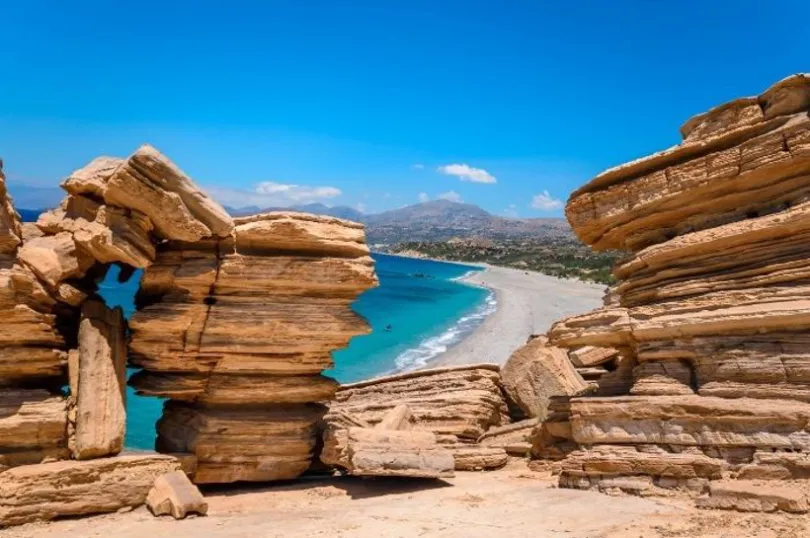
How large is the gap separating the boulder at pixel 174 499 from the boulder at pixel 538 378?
28.4 ft

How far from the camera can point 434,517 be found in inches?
383

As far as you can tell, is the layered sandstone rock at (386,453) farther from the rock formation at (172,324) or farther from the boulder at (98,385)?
the boulder at (98,385)

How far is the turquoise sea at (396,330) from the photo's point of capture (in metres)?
33.1

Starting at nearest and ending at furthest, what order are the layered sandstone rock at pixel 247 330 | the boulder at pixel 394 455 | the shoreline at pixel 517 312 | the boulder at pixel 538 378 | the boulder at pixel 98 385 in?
1. the boulder at pixel 98 385
2. the boulder at pixel 394 455
3. the layered sandstone rock at pixel 247 330
4. the boulder at pixel 538 378
5. the shoreline at pixel 517 312

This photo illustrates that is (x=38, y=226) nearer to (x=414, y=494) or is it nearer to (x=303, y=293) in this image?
(x=303, y=293)

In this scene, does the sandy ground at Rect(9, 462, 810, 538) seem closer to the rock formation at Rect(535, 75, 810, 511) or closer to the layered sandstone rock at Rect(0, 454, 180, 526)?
the layered sandstone rock at Rect(0, 454, 180, 526)

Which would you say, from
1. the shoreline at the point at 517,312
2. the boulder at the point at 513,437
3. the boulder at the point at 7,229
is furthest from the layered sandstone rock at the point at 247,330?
the shoreline at the point at 517,312

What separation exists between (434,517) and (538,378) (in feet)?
24.0

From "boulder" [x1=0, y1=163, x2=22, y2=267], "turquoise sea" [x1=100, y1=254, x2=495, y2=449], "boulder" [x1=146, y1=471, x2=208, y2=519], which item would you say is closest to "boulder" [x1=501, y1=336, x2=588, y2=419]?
"boulder" [x1=146, y1=471, x2=208, y2=519]

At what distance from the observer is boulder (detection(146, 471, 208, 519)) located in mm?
10004

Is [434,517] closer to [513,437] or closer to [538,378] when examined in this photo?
[513,437]

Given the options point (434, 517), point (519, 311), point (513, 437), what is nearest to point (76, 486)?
point (434, 517)

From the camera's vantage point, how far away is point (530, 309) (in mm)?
70312

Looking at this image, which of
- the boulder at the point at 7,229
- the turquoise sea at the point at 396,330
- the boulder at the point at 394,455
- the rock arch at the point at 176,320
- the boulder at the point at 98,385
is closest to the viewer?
the boulder at the point at 98,385
